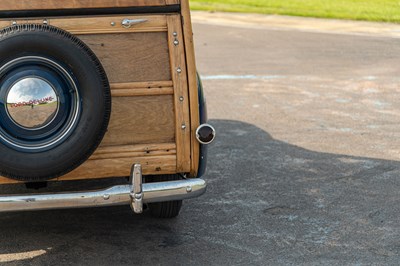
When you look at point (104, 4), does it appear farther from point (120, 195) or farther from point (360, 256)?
point (360, 256)

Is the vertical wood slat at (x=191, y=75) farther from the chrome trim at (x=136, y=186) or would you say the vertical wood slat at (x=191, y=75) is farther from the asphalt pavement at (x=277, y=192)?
Result: the asphalt pavement at (x=277, y=192)

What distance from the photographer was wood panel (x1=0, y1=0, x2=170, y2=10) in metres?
4.85

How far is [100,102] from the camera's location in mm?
4664

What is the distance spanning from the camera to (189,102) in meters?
5.02

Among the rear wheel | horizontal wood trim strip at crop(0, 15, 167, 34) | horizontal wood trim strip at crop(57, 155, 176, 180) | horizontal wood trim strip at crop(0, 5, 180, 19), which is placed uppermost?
horizontal wood trim strip at crop(0, 5, 180, 19)

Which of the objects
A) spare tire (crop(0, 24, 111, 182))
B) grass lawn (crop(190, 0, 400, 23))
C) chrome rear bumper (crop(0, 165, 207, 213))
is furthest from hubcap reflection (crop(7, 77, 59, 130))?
grass lawn (crop(190, 0, 400, 23))

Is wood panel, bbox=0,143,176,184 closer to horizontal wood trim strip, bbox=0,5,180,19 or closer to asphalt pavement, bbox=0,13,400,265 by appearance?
asphalt pavement, bbox=0,13,400,265

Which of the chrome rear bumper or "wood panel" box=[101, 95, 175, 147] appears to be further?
"wood panel" box=[101, 95, 175, 147]

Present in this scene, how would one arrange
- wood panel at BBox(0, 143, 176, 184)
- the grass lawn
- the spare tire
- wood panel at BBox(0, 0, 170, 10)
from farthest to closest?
the grass lawn, wood panel at BBox(0, 143, 176, 184), wood panel at BBox(0, 0, 170, 10), the spare tire

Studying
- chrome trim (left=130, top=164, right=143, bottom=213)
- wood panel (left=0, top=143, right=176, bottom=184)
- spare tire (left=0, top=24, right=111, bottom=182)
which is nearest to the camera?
spare tire (left=0, top=24, right=111, bottom=182)

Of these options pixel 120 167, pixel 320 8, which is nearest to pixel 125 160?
pixel 120 167

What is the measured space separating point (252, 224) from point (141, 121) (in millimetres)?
1188

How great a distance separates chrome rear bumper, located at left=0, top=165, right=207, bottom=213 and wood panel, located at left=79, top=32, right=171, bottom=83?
0.60 m

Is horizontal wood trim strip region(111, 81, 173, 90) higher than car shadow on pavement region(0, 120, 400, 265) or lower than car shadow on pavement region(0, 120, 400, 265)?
higher
